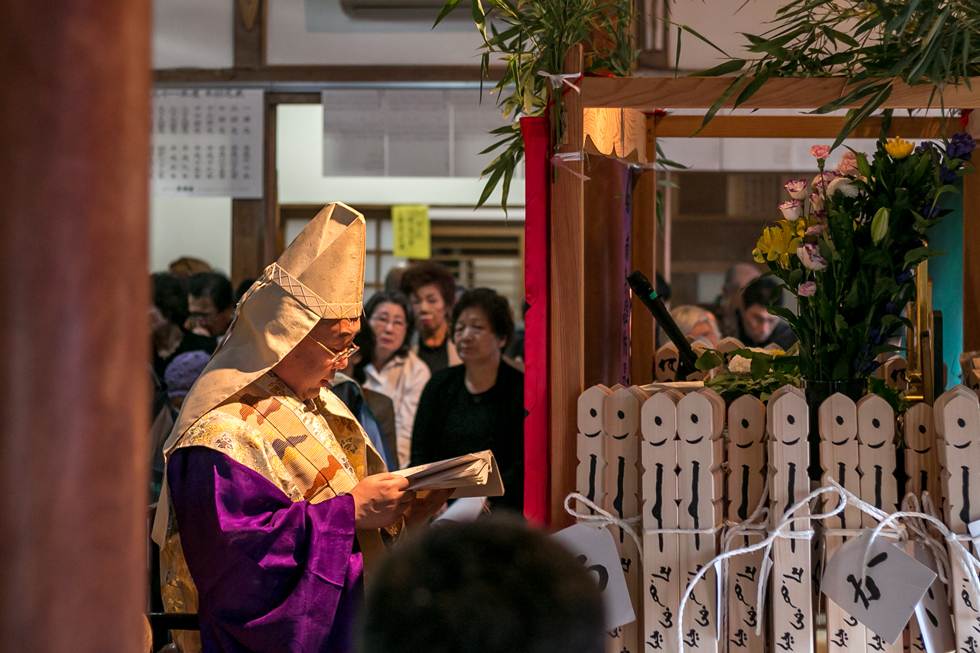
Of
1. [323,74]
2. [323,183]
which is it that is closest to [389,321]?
[323,183]

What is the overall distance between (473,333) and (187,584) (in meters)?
1.56

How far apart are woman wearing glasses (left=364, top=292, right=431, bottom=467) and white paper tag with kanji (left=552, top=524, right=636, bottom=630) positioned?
222cm

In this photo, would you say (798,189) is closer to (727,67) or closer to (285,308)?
(727,67)

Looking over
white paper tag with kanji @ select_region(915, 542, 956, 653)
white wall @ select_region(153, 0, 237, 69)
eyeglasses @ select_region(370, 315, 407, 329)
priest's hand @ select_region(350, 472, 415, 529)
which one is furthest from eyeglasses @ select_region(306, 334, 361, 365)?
white wall @ select_region(153, 0, 237, 69)

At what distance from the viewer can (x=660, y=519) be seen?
4.03ft

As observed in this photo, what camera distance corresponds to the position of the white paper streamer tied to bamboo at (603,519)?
4.13 ft

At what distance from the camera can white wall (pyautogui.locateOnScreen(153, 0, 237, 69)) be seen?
4262mm

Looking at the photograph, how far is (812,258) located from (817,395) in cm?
20

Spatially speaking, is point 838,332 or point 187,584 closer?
point 838,332

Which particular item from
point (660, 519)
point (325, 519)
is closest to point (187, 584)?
point (325, 519)

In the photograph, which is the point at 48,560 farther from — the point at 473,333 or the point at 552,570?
the point at 473,333

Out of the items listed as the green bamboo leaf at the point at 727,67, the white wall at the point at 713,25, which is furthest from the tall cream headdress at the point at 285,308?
the white wall at the point at 713,25

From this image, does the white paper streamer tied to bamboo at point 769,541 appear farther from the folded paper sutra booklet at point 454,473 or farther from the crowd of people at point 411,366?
the crowd of people at point 411,366

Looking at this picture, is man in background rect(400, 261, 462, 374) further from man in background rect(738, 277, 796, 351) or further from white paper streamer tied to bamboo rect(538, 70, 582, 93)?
white paper streamer tied to bamboo rect(538, 70, 582, 93)
